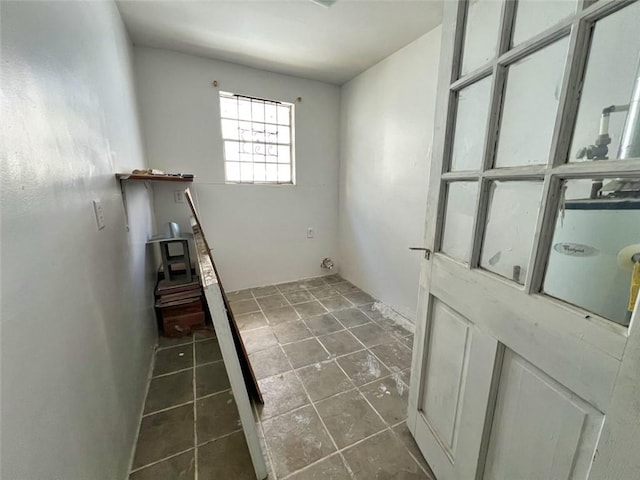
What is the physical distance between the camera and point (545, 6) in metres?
0.74

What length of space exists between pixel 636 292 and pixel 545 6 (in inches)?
31.6

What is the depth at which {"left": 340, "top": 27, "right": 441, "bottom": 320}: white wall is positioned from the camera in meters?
2.20

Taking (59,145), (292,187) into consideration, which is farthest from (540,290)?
(292,187)

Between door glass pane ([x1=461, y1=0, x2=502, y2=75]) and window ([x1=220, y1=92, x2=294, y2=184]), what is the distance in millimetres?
2425

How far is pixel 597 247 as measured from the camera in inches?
26.5

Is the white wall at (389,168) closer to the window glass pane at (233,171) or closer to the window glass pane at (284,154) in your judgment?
the window glass pane at (284,154)

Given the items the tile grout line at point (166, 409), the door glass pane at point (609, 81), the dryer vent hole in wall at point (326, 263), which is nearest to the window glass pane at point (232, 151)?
the dryer vent hole in wall at point (326, 263)

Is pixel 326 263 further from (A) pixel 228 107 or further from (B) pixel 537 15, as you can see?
(B) pixel 537 15

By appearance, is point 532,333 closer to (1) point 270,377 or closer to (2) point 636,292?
(2) point 636,292

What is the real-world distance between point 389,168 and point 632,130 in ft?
6.88

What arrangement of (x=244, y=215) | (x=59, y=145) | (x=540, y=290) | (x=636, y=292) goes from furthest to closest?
(x=244, y=215), (x=59, y=145), (x=540, y=290), (x=636, y=292)

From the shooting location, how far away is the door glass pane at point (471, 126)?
2.96ft

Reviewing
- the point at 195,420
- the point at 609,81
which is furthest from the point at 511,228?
the point at 195,420

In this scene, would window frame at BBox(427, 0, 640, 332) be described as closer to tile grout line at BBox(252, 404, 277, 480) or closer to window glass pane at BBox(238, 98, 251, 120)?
tile grout line at BBox(252, 404, 277, 480)
